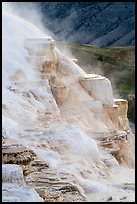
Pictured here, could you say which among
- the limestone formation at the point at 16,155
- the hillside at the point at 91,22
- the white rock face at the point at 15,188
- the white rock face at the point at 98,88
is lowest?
the white rock face at the point at 15,188

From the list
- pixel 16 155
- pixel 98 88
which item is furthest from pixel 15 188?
pixel 98 88

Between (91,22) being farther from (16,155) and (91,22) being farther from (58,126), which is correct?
(16,155)

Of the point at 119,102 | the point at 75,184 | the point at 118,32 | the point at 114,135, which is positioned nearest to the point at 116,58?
the point at 118,32

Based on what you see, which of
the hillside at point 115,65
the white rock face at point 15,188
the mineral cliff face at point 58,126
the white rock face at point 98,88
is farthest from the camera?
the hillside at point 115,65

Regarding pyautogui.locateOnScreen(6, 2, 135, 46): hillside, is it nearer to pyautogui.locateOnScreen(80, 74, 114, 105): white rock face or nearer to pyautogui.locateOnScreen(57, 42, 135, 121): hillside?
pyautogui.locateOnScreen(57, 42, 135, 121): hillside

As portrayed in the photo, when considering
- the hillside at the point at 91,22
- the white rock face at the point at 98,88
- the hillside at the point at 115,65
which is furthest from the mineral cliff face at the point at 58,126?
the hillside at the point at 91,22

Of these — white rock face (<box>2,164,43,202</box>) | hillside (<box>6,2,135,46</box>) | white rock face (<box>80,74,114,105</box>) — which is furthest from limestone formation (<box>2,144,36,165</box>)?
hillside (<box>6,2,135,46</box>)

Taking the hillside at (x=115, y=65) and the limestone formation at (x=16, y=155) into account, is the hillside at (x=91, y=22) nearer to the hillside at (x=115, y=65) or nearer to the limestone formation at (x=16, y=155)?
the hillside at (x=115, y=65)
